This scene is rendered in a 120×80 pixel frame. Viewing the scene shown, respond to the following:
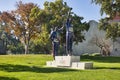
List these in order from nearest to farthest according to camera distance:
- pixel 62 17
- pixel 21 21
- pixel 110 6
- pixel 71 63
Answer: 1. pixel 71 63
2. pixel 110 6
3. pixel 62 17
4. pixel 21 21

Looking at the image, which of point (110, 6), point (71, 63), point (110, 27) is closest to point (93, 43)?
point (110, 27)

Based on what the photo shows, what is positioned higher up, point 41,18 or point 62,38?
point 41,18

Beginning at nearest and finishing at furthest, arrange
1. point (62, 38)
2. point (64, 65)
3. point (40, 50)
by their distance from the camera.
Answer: point (64, 65), point (62, 38), point (40, 50)

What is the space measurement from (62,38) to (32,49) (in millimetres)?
32493

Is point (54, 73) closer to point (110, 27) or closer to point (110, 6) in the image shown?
point (110, 6)

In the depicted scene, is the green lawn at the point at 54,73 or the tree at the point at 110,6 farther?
the tree at the point at 110,6

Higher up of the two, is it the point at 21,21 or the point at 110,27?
the point at 21,21

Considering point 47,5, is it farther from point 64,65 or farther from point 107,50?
point 64,65

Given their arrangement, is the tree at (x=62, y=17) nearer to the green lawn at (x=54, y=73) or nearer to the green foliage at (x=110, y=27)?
the green foliage at (x=110, y=27)

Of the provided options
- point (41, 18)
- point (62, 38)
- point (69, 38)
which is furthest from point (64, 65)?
point (41, 18)

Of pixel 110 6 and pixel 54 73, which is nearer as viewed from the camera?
pixel 54 73

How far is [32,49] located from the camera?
80.0 metres

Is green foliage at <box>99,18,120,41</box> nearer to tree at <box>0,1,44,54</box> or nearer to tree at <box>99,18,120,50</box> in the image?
tree at <box>99,18,120,50</box>

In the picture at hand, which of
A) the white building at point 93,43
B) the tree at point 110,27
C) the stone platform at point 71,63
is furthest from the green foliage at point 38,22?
the stone platform at point 71,63
